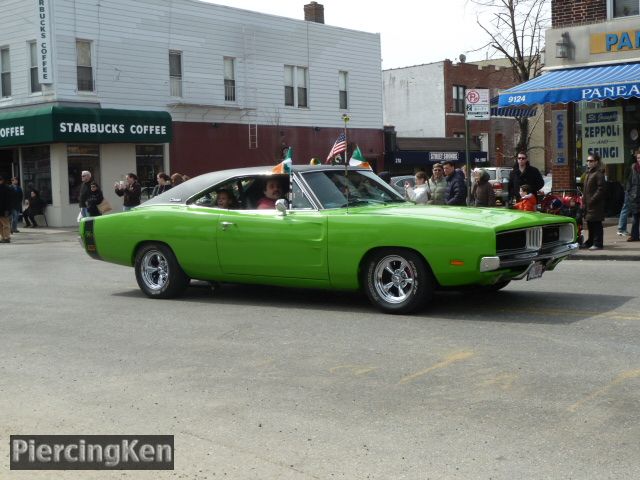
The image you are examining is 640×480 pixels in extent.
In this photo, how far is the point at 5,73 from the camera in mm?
29594

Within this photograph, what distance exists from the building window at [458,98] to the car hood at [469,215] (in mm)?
43448

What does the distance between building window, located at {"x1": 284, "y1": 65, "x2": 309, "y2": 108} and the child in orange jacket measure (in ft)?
71.3

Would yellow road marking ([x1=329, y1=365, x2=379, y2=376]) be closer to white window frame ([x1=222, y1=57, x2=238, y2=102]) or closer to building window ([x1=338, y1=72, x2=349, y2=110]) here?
white window frame ([x1=222, y1=57, x2=238, y2=102])

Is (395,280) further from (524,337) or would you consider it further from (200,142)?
(200,142)

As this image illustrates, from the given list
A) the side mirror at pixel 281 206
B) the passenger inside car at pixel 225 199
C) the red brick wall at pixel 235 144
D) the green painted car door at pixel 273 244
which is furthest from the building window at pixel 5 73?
the side mirror at pixel 281 206

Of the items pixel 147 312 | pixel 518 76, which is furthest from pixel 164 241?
pixel 518 76

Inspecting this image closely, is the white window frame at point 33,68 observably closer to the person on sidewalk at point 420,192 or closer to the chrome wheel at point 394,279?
the person on sidewalk at point 420,192

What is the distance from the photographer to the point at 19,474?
464 cm

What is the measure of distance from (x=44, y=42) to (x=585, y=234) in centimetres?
1807

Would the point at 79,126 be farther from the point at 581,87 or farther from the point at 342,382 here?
the point at 342,382

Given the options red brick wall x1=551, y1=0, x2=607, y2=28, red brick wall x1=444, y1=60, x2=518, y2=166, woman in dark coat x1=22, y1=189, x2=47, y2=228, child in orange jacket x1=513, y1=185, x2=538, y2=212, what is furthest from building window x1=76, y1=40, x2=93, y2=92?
red brick wall x1=444, y1=60, x2=518, y2=166

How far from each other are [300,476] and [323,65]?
1316 inches

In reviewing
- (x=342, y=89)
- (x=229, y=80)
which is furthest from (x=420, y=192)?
(x=342, y=89)

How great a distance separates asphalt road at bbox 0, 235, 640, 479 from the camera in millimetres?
4723
